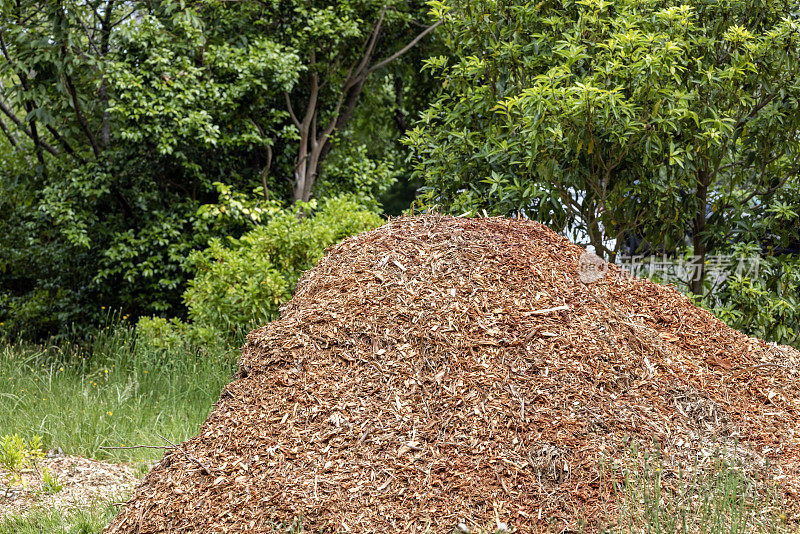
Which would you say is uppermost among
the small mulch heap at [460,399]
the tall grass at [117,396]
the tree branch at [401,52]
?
the tree branch at [401,52]

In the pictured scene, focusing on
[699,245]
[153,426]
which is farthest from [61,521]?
[699,245]

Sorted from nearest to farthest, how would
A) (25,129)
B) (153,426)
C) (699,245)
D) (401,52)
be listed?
(153,426) < (699,245) < (25,129) < (401,52)

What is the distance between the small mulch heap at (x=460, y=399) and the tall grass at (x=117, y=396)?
1719 millimetres

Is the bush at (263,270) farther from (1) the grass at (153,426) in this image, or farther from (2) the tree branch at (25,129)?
(2) the tree branch at (25,129)

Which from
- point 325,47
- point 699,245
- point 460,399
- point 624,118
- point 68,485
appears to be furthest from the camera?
point 325,47

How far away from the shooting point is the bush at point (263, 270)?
21.0ft

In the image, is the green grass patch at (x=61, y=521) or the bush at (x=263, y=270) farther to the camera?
the bush at (x=263, y=270)

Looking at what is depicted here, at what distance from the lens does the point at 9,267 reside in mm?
10477

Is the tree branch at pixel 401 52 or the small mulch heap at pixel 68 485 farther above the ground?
the tree branch at pixel 401 52

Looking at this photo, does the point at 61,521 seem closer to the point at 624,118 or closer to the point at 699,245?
the point at 624,118

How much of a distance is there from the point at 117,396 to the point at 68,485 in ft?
5.24

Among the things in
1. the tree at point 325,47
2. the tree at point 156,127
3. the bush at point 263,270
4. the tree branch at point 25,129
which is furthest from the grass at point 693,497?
the tree branch at point 25,129

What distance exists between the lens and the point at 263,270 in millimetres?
6453

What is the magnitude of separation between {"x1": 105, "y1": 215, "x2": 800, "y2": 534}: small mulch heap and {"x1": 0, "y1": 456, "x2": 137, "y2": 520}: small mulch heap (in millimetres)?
921
